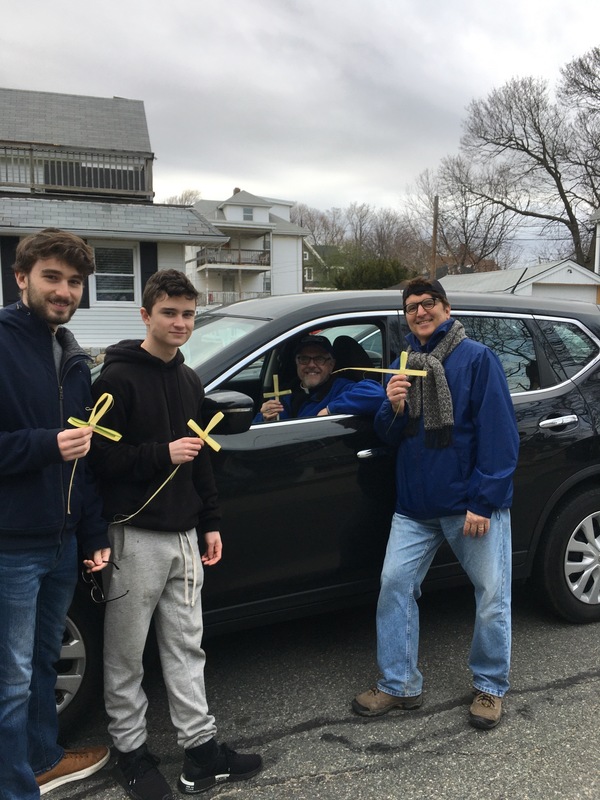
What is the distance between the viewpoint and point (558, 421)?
344 centimetres

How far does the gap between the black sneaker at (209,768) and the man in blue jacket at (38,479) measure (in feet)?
1.73

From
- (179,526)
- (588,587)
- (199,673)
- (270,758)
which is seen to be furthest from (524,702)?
(179,526)

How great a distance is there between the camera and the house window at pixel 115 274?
56.2ft

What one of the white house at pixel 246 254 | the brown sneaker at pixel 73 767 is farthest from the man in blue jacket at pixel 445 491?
the white house at pixel 246 254

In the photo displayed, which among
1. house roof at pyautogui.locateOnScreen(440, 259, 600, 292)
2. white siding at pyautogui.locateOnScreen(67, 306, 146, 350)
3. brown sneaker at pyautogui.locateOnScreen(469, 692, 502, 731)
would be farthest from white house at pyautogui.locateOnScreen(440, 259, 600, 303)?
brown sneaker at pyautogui.locateOnScreen(469, 692, 502, 731)

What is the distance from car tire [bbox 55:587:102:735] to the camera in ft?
8.38

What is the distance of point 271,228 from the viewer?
44438mm

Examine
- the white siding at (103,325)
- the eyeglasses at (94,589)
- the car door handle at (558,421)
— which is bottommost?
the eyeglasses at (94,589)

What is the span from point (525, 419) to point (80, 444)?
226 centimetres

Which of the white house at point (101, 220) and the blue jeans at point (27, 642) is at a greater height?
the white house at point (101, 220)

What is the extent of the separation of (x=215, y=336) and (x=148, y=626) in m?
1.44

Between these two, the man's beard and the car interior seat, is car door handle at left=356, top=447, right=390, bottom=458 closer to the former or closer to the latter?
the car interior seat

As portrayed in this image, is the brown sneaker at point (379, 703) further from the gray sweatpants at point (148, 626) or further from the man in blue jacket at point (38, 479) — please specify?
the man in blue jacket at point (38, 479)

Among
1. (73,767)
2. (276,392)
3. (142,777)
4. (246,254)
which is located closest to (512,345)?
(276,392)
